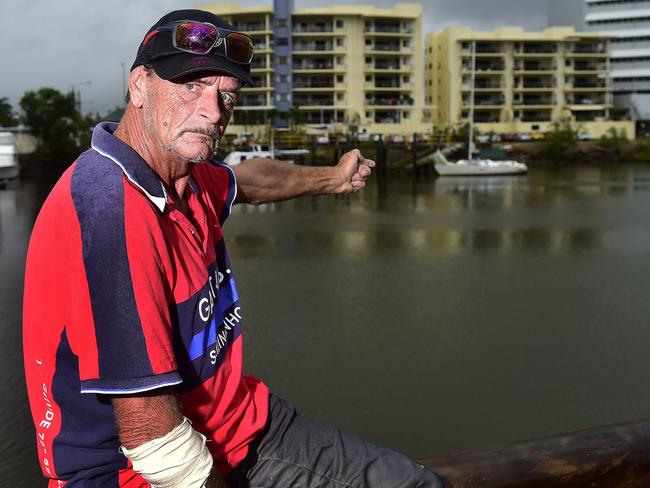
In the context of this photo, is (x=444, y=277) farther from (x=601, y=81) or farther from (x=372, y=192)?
(x=601, y=81)

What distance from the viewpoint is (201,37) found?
1561mm

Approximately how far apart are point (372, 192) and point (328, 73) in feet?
121

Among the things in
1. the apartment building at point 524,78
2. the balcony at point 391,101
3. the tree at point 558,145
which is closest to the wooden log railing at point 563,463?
the tree at point 558,145

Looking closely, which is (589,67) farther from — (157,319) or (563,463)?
(157,319)

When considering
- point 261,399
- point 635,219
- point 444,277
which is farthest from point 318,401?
point 635,219

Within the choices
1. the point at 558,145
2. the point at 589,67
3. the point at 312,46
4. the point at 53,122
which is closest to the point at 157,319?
the point at 53,122

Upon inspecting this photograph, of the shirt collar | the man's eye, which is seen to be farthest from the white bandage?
the man's eye

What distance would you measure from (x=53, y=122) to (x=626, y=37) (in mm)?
58125

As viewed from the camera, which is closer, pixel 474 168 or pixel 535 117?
pixel 474 168

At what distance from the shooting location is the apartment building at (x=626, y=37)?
74500 mm

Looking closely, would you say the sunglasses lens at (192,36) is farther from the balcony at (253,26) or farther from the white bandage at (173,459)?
the balcony at (253,26)

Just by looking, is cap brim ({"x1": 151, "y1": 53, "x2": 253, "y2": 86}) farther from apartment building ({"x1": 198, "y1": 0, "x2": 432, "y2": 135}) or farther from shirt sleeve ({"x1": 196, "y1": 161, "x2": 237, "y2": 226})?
apartment building ({"x1": 198, "y1": 0, "x2": 432, "y2": 135})

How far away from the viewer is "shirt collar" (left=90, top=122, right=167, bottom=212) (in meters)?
1.54

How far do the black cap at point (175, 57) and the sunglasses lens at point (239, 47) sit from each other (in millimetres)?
20
